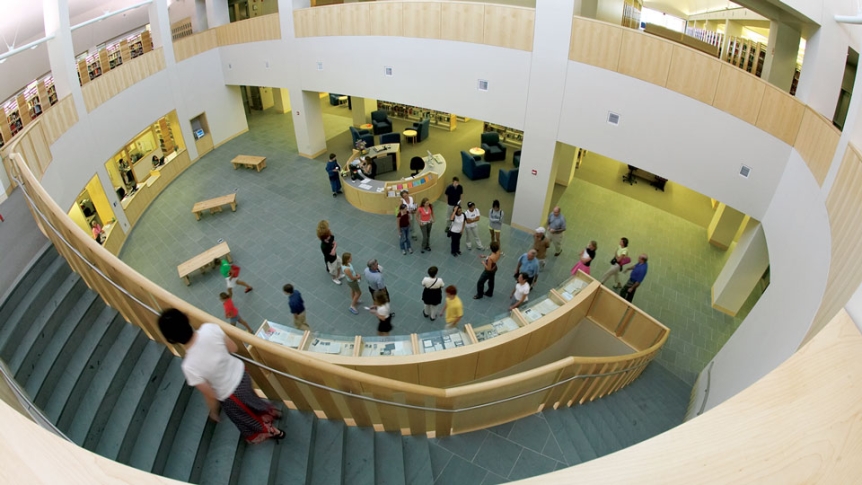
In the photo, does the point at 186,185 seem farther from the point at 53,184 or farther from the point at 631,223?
the point at 631,223

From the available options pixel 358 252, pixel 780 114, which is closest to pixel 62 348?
pixel 358 252

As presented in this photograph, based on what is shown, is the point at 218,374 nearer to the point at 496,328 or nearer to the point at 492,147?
the point at 496,328

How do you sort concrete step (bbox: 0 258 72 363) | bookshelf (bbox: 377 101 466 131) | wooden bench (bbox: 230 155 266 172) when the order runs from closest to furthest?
concrete step (bbox: 0 258 72 363), wooden bench (bbox: 230 155 266 172), bookshelf (bbox: 377 101 466 131)

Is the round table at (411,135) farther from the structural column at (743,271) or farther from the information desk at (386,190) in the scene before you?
the structural column at (743,271)

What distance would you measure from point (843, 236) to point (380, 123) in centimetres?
1441

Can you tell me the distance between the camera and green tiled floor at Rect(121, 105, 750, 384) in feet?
28.5

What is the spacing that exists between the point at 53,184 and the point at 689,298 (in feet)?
41.3

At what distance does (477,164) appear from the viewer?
13297 millimetres

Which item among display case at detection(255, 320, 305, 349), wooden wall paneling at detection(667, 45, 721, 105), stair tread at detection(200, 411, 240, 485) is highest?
wooden wall paneling at detection(667, 45, 721, 105)

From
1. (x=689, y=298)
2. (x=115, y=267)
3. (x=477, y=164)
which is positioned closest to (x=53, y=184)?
(x=115, y=267)

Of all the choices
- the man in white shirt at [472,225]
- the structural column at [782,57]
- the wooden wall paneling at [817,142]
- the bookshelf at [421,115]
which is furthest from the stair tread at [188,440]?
the bookshelf at [421,115]

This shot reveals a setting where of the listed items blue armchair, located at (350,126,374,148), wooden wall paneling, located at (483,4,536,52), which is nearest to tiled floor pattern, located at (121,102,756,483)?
blue armchair, located at (350,126,374,148)

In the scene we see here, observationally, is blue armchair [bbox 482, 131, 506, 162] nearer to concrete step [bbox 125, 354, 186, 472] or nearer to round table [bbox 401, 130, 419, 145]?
round table [bbox 401, 130, 419, 145]

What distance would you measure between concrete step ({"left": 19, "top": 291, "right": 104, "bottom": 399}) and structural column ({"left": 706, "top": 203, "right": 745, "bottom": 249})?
12.2 m
